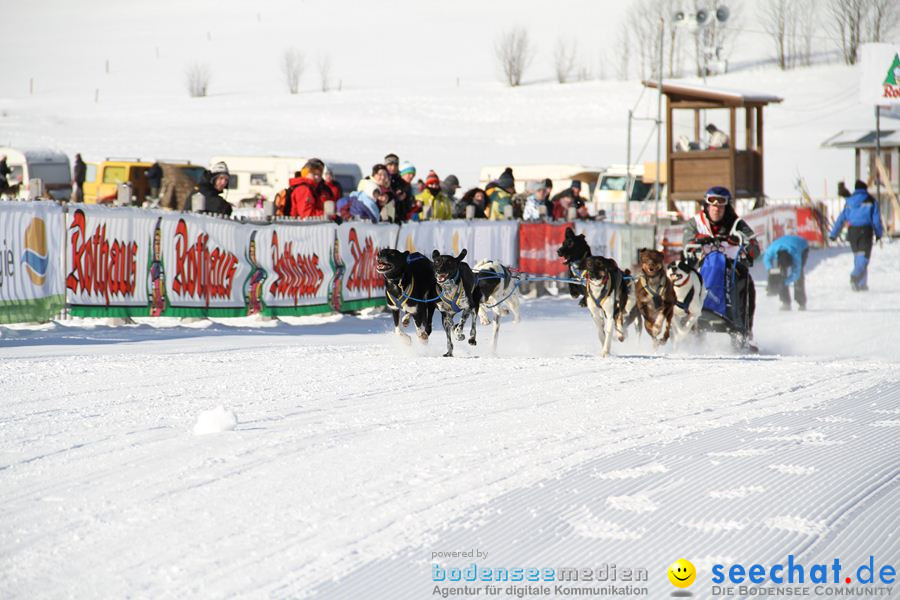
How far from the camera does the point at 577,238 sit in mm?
11375

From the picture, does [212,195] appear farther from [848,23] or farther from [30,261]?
[848,23]

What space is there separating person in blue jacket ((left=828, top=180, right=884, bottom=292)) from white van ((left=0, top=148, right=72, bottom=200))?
725 inches

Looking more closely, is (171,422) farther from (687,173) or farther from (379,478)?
(687,173)

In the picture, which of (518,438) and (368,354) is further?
(368,354)

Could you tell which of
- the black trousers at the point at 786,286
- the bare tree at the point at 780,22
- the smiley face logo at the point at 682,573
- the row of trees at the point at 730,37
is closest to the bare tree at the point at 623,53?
the row of trees at the point at 730,37

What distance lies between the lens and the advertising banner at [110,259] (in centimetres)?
1121

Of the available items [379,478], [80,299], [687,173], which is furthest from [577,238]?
[687,173]

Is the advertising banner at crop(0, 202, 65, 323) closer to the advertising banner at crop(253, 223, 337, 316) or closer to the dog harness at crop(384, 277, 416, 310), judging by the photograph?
the advertising banner at crop(253, 223, 337, 316)

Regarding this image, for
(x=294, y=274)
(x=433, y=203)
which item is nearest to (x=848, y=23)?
(x=433, y=203)

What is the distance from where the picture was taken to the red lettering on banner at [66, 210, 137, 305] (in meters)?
11.2

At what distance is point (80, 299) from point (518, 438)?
6396mm

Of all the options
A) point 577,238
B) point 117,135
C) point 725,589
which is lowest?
point 725,589

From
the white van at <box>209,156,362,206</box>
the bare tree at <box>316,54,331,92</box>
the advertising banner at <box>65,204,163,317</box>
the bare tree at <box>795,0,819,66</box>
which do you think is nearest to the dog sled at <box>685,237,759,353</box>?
the advertising banner at <box>65,204,163,317</box>

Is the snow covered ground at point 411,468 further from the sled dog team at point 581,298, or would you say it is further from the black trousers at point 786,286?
the black trousers at point 786,286
